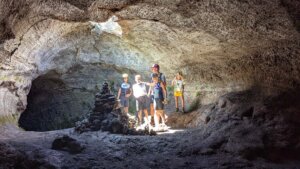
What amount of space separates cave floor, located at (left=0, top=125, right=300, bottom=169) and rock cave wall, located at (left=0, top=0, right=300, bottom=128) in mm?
2653

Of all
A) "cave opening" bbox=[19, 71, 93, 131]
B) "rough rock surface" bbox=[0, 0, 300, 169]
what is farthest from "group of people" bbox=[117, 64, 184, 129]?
"cave opening" bbox=[19, 71, 93, 131]

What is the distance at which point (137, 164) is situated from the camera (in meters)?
5.38

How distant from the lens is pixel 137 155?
600 cm

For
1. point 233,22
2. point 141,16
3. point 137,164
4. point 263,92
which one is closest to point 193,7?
point 233,22

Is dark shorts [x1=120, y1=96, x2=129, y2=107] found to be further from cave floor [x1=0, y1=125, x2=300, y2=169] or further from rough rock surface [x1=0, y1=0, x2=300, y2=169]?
cave floor [x1=0, y1=125, x2=300, y2=169]

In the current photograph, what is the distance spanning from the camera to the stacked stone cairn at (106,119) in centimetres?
807

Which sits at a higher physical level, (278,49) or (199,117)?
(278,49)

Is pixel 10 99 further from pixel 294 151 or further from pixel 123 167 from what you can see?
pixel 294 151

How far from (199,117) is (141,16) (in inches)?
173

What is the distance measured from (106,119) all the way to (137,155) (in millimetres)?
2646

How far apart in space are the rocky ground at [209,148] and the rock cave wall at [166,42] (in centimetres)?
113

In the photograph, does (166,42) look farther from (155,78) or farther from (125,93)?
(125,93)

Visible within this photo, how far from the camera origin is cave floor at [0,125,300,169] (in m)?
5.09

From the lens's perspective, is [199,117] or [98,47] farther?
[98,47]
